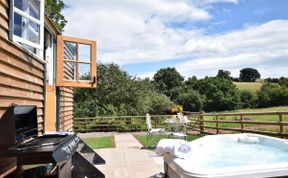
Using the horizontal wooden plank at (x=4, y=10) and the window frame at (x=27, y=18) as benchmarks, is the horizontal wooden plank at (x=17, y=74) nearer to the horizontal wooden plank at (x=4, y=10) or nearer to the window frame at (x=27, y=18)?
the window frame at (x=27, y=18)

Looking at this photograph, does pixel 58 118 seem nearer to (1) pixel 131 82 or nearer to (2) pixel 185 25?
(2) pixel 185 25

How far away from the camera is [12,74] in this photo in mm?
3227

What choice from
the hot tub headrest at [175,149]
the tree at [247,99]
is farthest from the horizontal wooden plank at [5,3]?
the tree at [247,99]

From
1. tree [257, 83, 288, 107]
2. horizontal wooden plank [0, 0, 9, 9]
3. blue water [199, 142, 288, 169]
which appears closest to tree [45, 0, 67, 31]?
blue water [199, 142, 288, 169]

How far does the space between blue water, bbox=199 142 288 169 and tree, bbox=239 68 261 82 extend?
40616 millimetres

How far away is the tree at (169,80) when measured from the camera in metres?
31.7

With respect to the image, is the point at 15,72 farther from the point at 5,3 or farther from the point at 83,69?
the point at 83,69

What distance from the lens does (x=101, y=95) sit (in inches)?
654

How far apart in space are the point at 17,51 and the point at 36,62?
0.92 metres

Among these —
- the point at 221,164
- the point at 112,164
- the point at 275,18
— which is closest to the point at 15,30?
the point at 112,164

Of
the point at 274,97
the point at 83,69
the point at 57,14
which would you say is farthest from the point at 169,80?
the point at 83,69

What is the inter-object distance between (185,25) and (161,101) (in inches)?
218

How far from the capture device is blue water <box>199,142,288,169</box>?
4.62 meters

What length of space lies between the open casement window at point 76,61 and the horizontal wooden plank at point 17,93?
1673mm
